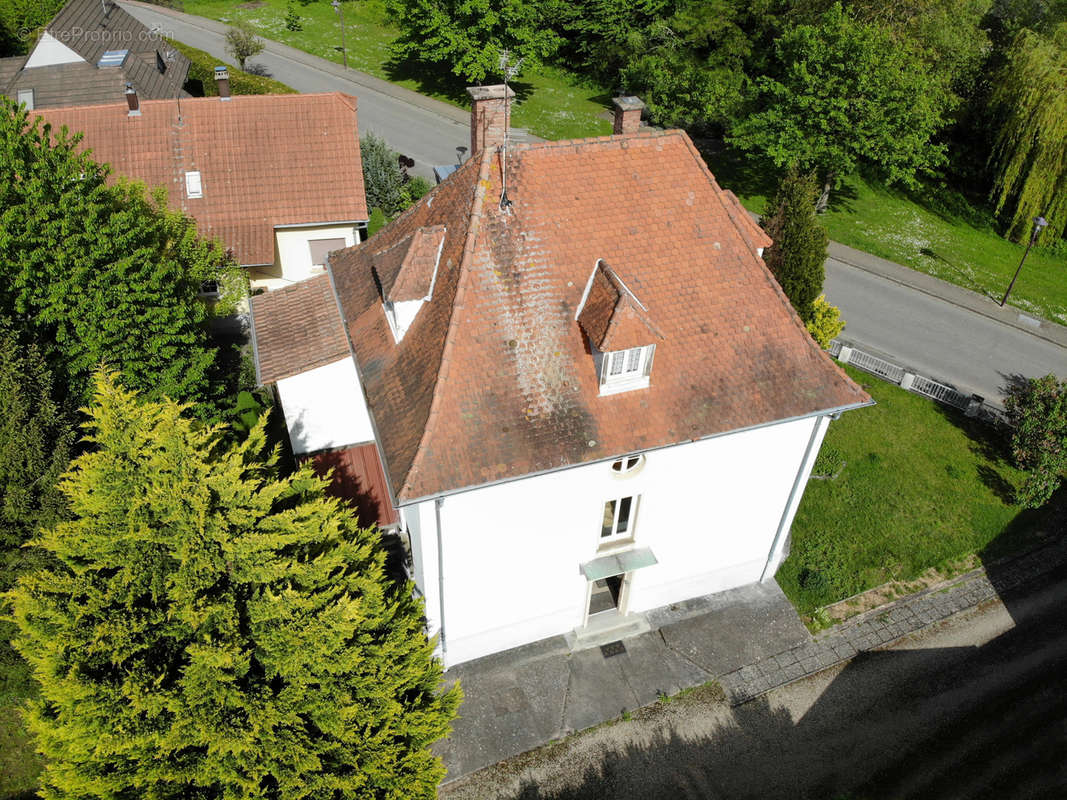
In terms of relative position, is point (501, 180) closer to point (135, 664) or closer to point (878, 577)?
point (135, 664)

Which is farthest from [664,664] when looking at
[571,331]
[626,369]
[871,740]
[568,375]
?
[571,331]

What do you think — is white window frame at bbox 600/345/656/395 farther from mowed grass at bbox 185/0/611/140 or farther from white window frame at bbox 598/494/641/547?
mowed grass at bbox 185/0/611/140

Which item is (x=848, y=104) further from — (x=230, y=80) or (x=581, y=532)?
(x=230, y=80)

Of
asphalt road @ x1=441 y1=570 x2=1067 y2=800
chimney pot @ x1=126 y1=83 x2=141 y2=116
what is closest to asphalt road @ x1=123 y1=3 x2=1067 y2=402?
asphalt road @ x1=441 y1=570 x2=1067 y2=800

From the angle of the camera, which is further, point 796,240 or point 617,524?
point 796,240

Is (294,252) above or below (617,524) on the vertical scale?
below

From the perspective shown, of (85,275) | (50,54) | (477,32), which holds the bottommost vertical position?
(50,54)

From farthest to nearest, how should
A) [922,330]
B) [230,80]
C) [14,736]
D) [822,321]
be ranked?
[230,80], [922,330], [822,321], [14,736]
